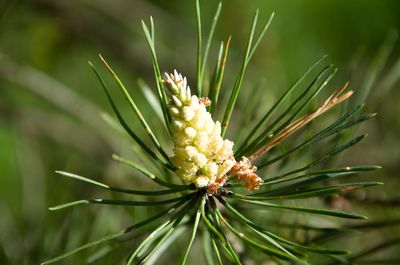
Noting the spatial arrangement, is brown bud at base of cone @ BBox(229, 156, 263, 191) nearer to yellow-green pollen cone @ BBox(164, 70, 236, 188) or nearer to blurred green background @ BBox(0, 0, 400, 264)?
yellow-green pollen cone @ BBox(164, 70, 236, 188)

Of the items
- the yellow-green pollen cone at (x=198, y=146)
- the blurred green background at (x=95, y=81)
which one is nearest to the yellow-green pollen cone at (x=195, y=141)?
the yellow-green pollen cone at (x=198, y=146)

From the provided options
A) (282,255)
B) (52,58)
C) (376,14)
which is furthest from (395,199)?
(376,14)

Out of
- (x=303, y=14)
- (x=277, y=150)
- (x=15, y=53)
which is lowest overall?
(x=277, y=150)

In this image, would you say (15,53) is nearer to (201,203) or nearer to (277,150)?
(277,150)

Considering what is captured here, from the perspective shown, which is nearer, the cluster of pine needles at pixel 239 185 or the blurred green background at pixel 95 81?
the cluster of pine needles at pixel 239 185

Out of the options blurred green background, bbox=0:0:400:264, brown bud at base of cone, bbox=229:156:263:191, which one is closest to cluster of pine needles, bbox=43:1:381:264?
brown bud at base of cone, bbox=229:156:263:191

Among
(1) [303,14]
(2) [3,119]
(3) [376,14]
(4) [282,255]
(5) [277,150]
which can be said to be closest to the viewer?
(4) [282,255]

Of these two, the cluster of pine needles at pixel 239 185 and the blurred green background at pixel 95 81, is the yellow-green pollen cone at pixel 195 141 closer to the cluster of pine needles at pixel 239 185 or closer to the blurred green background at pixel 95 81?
the cluster of pine needles at pixel 239 185
